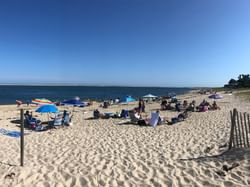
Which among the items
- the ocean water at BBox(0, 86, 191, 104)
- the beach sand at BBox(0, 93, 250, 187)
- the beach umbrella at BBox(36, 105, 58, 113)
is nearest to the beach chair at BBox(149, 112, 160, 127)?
the beach sand at BBox(0, 93, 250, 187)

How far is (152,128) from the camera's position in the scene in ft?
40.9

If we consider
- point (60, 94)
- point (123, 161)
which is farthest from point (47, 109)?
point (60, 94)

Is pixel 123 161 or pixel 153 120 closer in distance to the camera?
pixel 123 161

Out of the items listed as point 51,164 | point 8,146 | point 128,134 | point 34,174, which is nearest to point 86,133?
point 128,134

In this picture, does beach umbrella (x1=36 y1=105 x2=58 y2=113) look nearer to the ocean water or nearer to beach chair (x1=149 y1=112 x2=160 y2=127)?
beach chair (x1=149 y1=112 x2=160 y2=127)

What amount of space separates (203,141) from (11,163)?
22.8ft

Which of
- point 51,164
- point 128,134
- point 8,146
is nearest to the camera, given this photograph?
point 51,164

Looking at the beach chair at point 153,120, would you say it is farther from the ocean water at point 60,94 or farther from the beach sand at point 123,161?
the ocean water at point 60,94

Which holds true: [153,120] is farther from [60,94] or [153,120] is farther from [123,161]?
[60,94]

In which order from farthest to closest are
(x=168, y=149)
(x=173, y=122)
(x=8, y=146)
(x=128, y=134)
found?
(x=173, y=122) < (x=128, y=134) < (x=8, y=146) < (x=168, y=149)

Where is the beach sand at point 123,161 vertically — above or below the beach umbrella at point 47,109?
below

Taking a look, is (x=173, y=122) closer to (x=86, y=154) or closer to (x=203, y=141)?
(x=203, y=141)

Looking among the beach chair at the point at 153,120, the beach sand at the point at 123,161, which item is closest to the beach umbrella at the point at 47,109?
the beach sand at the point at 123,161

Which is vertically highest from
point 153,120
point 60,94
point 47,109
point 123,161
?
point 47,109
